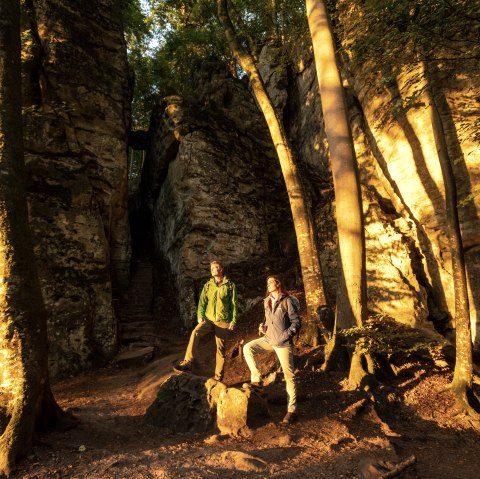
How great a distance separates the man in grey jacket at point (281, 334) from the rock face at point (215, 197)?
6.07 metres

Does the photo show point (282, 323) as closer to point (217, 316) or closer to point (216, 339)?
point (217, 316)

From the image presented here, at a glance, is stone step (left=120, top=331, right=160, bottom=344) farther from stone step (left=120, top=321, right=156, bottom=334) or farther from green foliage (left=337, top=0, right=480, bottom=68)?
green foliage (left=337, top=0, right=480, bottom=68)

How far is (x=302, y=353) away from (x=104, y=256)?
698 centimetres

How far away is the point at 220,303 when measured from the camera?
6.39 metres

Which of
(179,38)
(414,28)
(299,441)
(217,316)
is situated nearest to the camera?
(299,441)

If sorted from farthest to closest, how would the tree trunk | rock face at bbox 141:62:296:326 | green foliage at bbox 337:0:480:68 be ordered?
A: 1. rock face at bbox 141:62:296:326
2. green foliage at bbox 337:0:480:68
3. the tree trunk

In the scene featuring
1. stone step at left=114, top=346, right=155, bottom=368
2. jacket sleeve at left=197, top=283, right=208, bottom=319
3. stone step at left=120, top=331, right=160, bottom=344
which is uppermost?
jacket sleeve at left=197, top=283, right=208, bottom=319

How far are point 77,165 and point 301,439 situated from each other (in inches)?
422

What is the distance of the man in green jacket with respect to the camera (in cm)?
639

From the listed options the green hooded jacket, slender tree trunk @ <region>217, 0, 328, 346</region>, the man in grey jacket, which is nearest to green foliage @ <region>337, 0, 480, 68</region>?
slender tree trunk @ <region>217, 0, 328, 346</region>

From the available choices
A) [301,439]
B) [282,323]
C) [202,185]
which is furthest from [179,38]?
[301,439]

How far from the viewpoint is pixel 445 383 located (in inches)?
249

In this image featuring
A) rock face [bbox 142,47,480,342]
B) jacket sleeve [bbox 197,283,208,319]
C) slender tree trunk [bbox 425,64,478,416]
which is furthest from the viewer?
rock face [bbox 142,47,480,342]

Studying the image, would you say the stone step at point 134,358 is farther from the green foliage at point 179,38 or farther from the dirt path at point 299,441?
the green foliage at point 179,38
